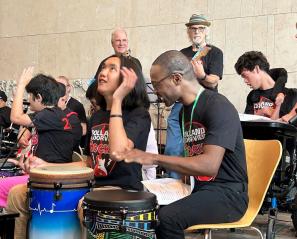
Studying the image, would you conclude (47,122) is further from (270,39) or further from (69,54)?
(69,54)

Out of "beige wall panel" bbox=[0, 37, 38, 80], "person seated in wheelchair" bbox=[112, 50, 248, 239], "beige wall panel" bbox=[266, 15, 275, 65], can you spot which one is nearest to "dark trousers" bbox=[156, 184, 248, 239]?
"person seated in wheelchair" bbox=[112, 50, 248, 239]

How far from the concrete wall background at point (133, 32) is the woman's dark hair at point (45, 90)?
350 centimetres

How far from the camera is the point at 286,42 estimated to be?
6777 mm

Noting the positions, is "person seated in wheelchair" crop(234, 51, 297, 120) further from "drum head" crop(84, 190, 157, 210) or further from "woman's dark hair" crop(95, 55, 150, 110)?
"drum head" crop(84, 190, 157, 210)

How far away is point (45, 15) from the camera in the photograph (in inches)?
358

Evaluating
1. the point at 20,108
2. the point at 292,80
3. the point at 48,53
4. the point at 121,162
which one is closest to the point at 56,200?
the point at 121,162

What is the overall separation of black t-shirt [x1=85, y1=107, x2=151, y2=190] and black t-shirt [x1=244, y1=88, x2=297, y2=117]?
1.92m

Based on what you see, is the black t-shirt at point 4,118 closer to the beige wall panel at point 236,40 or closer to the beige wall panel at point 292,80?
the beige wall panel at point 236,40

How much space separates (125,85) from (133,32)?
5.25 metres

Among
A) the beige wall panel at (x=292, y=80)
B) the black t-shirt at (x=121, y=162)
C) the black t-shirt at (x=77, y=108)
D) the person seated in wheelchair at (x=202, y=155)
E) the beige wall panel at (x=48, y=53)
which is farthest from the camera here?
the beige wall panel at (x=48, y=53)

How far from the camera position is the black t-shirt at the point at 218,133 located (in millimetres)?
2615

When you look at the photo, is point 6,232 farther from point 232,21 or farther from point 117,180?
A: point 232,21

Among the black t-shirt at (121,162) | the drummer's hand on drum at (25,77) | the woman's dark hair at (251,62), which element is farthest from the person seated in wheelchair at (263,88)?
the drummer's hand on drum at (25,77)

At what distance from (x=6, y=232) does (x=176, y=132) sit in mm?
1533
